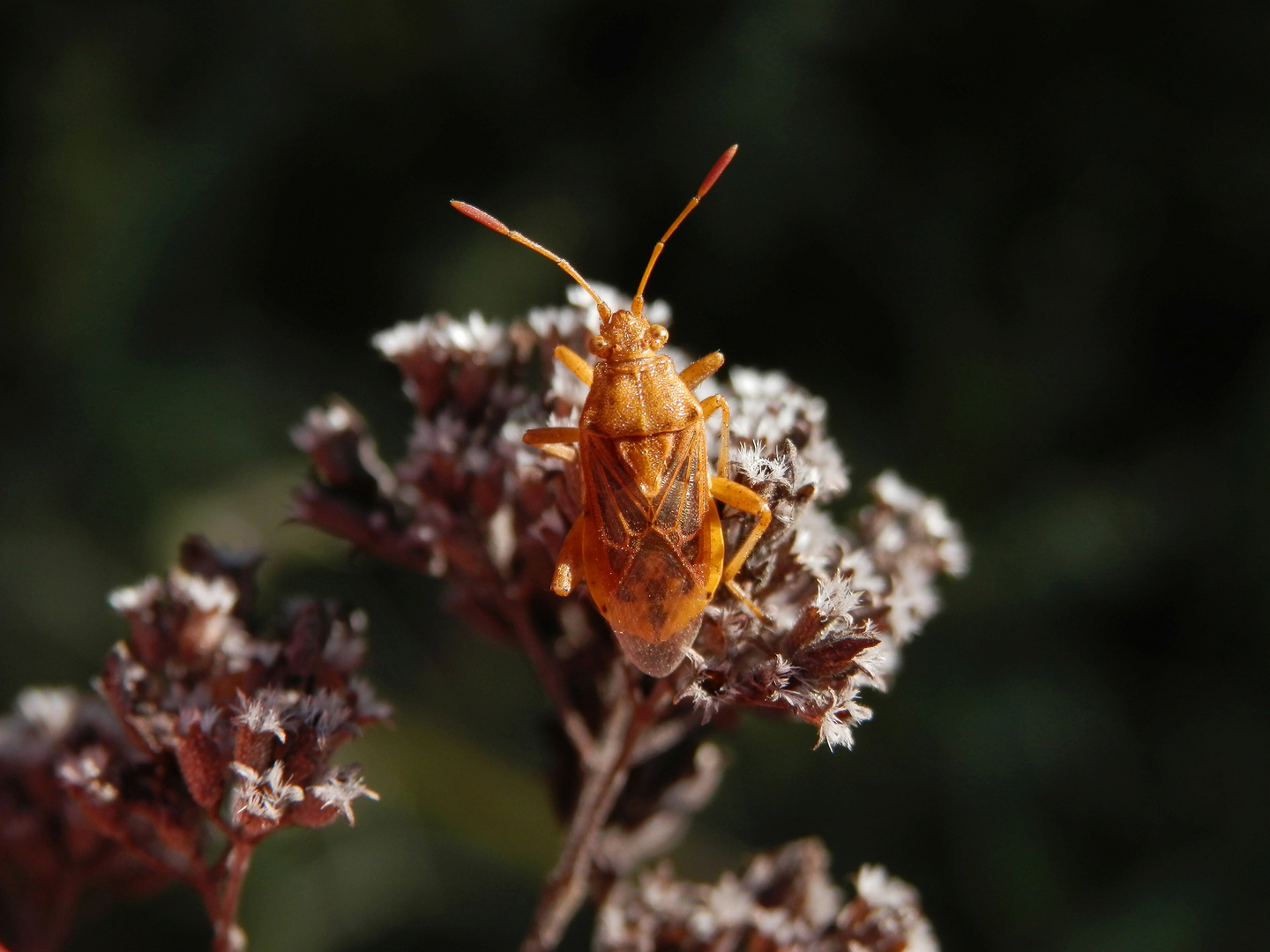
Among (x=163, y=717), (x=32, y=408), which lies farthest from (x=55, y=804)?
(x=32, y=408)

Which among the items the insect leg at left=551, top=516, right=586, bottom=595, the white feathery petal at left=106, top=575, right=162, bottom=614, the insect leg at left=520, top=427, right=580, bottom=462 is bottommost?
the white feathery petal at left=106, top=575, right=162, bottom=614

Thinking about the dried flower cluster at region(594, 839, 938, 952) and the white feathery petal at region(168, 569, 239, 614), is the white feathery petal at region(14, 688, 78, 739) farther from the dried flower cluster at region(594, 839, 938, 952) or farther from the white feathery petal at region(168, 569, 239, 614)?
the dried flower cluster at region(594, 839, 938, 952)

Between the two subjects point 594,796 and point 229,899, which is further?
point 594,796

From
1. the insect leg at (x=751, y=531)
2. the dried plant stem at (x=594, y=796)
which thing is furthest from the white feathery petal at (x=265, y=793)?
the insect leg at (x=751, y=531)

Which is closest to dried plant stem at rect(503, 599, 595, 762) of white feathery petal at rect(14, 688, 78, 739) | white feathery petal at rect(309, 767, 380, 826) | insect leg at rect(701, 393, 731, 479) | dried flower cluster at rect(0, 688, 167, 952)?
white feathery petal at rect(309, 767, 380, 826)

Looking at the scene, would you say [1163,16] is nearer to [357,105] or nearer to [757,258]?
[757,258]

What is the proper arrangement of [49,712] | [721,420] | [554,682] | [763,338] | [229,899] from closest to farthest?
[229,899]
[721,420]
[554,682]
[49,712]
[763,338]

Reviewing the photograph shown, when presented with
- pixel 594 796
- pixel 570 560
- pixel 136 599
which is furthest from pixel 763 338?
pixel 136 599

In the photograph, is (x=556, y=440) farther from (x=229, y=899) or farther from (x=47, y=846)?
(x=47, y=846)
